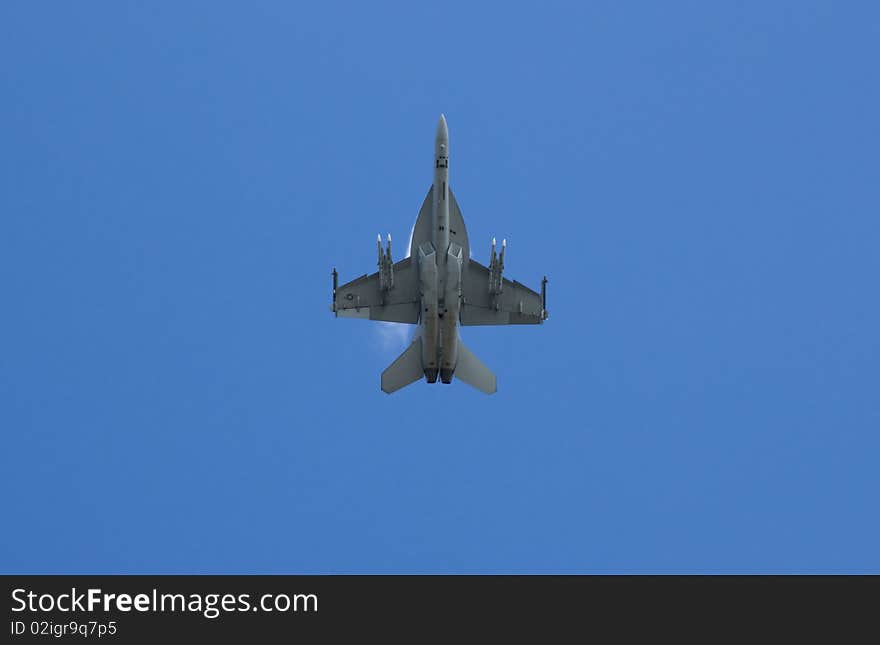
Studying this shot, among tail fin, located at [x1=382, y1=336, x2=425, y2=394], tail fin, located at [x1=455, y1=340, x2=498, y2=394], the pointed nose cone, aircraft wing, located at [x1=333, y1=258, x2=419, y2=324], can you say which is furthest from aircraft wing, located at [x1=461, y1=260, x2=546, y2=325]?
the pointed nose cone

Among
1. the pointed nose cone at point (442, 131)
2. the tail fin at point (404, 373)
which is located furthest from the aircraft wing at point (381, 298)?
the pointed nose cone at point (442, 131)

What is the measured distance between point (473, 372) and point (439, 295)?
7044mm

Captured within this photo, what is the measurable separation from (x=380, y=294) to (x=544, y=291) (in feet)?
34.3

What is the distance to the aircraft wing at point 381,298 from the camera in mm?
86125

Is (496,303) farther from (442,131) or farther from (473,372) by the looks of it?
(442,131)

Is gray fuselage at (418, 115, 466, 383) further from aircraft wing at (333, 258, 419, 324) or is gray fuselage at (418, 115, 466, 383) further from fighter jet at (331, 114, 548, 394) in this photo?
aircraft wing at (333, 258, 419, 324)

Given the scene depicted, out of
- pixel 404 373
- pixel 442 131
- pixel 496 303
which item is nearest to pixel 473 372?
pixel 404 373

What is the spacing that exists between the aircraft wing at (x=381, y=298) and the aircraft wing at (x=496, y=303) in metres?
3.42

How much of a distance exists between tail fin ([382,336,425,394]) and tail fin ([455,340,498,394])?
99.2 inches

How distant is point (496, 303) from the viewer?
285 ft

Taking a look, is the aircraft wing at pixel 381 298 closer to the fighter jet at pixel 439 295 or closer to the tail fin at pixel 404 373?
the fighter jet at pixel 439 295
